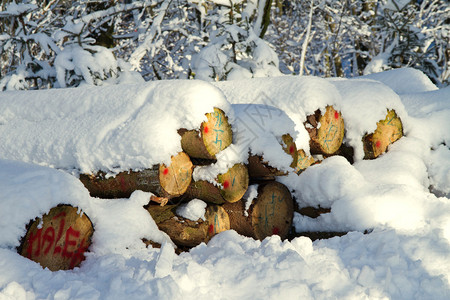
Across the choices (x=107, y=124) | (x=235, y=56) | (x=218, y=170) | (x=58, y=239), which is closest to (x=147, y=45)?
(x=235, y=56)

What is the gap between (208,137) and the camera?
262 cm

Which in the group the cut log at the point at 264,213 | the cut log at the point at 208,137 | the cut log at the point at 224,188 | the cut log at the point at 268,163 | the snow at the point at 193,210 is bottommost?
the cut log at the point at 264,213

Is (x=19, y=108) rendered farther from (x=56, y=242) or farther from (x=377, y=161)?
(x=377, y=161)

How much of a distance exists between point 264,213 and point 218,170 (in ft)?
2.20

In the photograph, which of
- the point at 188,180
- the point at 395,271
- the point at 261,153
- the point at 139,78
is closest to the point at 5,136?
the point at 188,180

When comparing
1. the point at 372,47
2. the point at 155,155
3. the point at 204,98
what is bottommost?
the point at 372,47

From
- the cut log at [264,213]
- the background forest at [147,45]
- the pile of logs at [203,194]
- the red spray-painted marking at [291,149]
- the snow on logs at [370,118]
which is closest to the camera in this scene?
the pile of logs at [203,194]

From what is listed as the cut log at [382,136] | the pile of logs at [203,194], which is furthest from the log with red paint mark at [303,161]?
the cut log at [382,136]

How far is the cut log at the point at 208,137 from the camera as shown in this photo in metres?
2.59

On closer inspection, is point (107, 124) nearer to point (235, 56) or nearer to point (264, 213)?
point (264, 213)

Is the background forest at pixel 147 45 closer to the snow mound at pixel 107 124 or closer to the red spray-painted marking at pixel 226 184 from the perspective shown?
the snow mound at pixel 107 124

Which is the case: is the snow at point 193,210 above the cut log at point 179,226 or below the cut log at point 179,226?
above

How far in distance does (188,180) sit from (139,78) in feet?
9.20

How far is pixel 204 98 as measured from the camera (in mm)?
2645
